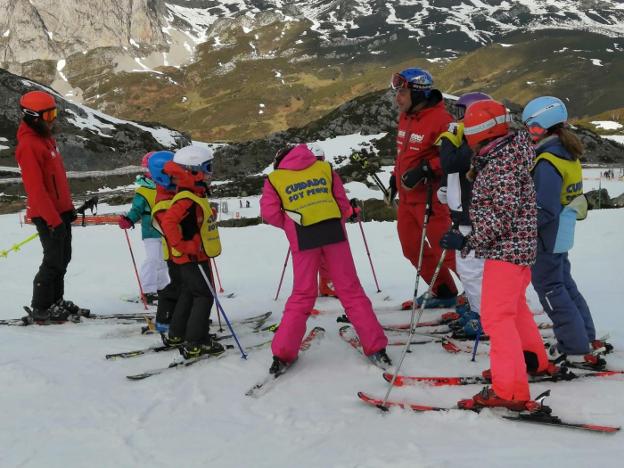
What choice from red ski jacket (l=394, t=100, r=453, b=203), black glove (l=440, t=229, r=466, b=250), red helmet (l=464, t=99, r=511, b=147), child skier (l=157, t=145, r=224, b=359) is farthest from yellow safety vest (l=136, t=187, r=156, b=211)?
red helmet (l=464, t=99, r=511, b=147)

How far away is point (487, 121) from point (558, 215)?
1308 mm

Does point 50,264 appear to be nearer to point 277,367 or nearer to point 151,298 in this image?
point 151,298

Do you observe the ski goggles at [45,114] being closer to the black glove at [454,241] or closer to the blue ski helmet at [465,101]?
the blue ski helmet at [465,101]

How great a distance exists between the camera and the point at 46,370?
5191mm

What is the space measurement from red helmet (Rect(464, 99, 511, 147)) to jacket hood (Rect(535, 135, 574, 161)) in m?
0.96

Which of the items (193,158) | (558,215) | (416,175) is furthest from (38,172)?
(558,215)

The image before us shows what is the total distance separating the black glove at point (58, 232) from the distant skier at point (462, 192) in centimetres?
475

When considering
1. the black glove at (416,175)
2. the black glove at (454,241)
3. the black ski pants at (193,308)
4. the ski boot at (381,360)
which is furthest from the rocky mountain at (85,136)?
the black glove at (454,241)

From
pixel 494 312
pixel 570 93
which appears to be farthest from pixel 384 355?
pixel 570 93

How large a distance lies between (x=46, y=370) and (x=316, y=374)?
102 inches

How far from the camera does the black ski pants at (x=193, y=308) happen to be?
5.46m

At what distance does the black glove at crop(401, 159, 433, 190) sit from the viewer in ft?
18.5

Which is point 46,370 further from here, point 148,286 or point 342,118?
point 342,118

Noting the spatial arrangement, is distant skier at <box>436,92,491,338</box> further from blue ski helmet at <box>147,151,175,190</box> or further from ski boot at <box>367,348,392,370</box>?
blue ski helmet at <box>147,151,175,190</box>
